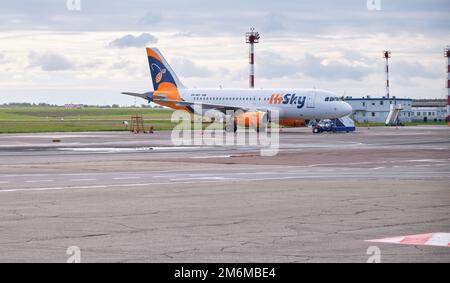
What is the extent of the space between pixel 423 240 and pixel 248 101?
247 ft

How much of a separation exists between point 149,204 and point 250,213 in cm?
320

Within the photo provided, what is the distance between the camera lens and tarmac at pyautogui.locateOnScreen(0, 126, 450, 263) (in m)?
15.9

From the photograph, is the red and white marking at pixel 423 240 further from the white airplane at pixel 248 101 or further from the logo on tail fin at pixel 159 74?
the logo on tail fin at pixel 159 74

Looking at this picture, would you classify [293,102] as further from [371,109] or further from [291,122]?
[371,109]

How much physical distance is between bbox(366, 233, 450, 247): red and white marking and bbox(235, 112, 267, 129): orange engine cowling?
68.3 metres

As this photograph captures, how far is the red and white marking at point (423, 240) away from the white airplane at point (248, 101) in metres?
68.4

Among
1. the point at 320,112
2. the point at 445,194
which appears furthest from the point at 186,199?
the point at 320,112

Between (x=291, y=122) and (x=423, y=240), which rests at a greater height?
(x=291, y=122)

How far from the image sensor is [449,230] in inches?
728

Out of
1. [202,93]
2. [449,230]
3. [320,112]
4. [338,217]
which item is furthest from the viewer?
[202,93]

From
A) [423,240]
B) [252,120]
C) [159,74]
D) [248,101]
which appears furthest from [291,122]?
[423,240]

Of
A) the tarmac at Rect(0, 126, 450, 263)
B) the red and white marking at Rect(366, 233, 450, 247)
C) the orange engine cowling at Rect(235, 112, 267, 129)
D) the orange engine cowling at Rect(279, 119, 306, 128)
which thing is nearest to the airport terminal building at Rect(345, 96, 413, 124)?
the orange engine cowling at Rect(279, 119, 306, 128)

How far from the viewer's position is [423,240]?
671 inches
